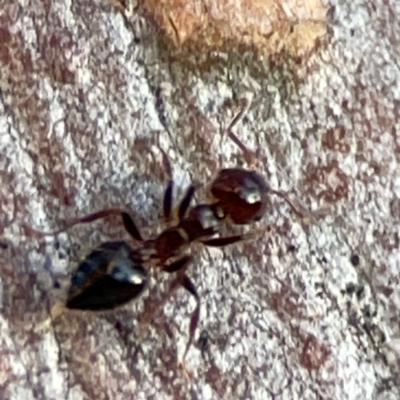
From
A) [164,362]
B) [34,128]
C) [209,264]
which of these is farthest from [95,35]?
[164,362]

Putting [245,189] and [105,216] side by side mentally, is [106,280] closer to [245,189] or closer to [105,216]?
[105,216]

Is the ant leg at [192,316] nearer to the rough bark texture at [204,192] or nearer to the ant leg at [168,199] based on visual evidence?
the rough bark texture at [204,192]

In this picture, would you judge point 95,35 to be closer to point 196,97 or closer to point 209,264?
point 196,97

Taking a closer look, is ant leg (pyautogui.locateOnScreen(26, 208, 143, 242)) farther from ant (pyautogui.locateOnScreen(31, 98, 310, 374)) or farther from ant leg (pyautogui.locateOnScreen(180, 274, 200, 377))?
ant leg (pyautogui.locateOnScreen(180, 274, 200, 377))

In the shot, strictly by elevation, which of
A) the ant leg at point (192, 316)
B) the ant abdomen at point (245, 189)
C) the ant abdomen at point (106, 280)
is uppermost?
the ant abdomen at point (245, 189)

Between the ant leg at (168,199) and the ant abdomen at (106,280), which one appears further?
the ant leg at (168,199)

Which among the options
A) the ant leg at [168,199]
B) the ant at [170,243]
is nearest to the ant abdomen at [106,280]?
the ant at [170,243]
